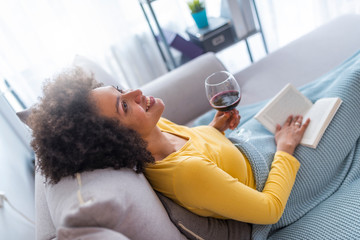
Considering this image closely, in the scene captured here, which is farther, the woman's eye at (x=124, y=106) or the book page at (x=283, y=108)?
the book page at (x=283, y=108)

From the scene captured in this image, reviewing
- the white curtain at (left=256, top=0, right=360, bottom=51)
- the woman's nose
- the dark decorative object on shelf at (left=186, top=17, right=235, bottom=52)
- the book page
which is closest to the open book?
the book page

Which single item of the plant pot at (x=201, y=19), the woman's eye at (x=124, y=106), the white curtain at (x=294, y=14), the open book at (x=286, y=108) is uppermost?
the woman's eye at (x=124, y=106)

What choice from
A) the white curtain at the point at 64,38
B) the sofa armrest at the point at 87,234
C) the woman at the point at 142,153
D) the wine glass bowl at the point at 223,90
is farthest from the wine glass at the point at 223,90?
the white curtain at the point at 64,38

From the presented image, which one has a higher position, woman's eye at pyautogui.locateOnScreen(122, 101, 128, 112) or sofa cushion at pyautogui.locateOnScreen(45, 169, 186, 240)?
woman's eye at pyautogui.locateOnScreen(122, 101, 128, 112)

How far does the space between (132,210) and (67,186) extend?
0.18 metres

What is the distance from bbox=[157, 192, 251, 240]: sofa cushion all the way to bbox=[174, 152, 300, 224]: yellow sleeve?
0.03 meters

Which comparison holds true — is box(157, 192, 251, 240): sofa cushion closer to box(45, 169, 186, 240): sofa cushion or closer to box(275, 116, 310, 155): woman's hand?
box(45, 169, 186, 240): sofa cushion

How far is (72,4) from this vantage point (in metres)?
2.05

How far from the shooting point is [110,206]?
0.60m

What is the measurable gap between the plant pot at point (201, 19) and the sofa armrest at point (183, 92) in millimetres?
588

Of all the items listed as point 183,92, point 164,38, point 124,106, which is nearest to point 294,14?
point 164,38

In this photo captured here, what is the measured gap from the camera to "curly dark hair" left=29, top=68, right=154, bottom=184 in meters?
0.75

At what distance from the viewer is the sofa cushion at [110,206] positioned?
1.92 feet

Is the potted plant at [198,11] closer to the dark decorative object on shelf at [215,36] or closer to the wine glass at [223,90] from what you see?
the dark decorative object on shelf at [215,36]
